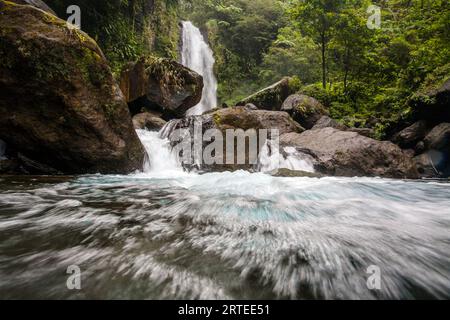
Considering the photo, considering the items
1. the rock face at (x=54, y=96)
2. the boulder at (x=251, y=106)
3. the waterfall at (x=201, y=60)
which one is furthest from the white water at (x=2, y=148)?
the waterfall at (x=201, y=60)

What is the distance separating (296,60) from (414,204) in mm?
17476

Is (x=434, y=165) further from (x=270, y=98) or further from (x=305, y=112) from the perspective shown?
(x=270, y=98)

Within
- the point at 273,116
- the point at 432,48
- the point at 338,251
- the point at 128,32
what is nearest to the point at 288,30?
the point at 432,48

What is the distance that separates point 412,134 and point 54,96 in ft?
34.7

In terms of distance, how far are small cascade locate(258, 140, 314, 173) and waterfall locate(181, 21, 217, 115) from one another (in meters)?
10.5

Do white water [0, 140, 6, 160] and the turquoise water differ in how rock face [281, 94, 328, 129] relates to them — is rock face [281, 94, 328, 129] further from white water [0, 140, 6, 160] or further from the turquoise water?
white water [0, 140, 6, 160]

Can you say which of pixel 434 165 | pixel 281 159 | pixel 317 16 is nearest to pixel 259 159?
pixel 281 159

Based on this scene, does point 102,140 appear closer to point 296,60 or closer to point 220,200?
point 220,200

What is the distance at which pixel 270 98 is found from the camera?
43.4 feet

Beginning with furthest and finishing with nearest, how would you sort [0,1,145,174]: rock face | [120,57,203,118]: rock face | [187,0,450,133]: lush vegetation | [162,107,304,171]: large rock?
1. [187,0,450,133]: lush vegetation
2. [120,57,203,118]: rock face
3. [162,107,304,171]: large rock
4. [0,1,145,174]: rock face

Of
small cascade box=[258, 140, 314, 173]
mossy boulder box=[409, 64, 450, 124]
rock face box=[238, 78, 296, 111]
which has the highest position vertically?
rock face box=[238, 78, 296, 111]

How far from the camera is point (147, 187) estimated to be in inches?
168

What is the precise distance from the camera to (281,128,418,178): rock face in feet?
22.4

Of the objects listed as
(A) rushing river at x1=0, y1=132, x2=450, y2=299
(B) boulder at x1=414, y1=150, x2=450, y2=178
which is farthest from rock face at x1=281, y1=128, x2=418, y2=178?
(A) rushing river at x1=0, y1=132, x2=450, y2=299
